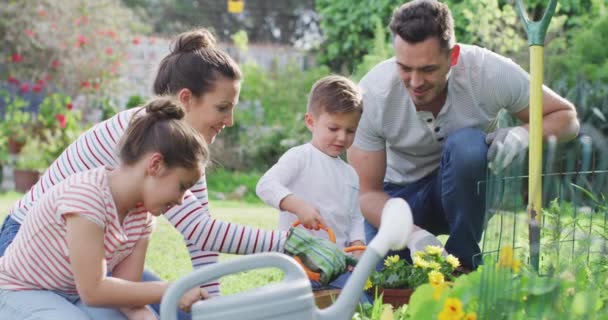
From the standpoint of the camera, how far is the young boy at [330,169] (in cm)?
312

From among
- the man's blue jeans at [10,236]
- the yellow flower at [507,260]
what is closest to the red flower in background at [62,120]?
the man's blue jeans at [10,236]

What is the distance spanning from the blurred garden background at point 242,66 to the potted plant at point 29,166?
1cm

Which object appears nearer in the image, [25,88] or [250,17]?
[25,88]

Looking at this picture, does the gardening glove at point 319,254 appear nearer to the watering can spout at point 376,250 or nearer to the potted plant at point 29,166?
the watering can spout at point 376,250

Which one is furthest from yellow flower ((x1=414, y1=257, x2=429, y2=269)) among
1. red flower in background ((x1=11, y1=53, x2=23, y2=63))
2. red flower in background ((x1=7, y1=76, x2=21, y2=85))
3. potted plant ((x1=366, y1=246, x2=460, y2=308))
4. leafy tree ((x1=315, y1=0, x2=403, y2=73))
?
red flower in background ((x1=11, y1=53, x2=23, y2=63))

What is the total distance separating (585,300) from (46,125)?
823 cm

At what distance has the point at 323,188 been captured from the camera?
3150 mm

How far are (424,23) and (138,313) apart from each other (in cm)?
Answer: 156

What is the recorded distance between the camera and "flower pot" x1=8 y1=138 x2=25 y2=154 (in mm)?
9148

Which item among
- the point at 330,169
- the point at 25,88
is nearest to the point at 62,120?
the point at 25,88

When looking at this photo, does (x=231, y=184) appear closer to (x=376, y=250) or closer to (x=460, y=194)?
(x=460, y=194)

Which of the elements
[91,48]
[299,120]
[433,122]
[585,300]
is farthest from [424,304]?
[91,48]

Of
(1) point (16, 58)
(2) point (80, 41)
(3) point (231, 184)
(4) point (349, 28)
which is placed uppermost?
(4) point (349, 28)

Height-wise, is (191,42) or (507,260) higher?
(191,42)
